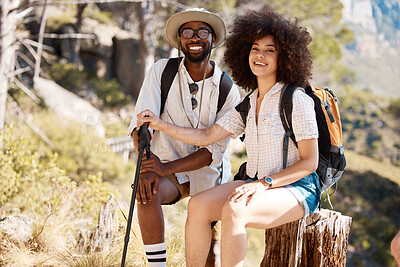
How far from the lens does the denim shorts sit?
7.66 feet

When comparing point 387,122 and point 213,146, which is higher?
point 213,146

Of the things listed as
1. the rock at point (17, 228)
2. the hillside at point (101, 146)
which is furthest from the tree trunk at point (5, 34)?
the rock at point (17, 228)

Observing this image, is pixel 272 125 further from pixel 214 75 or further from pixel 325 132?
pixel 214 75

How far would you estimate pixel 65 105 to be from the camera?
1151 cm

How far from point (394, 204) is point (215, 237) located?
881 inches

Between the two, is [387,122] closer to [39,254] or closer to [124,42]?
[124,42]

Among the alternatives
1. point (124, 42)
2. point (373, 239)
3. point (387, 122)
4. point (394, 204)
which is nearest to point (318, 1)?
point (124, 42)

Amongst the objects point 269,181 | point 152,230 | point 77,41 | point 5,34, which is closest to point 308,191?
point 269,181

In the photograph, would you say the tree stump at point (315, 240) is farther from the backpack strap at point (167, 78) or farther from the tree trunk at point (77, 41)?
the tree trunk at point (77, 41)

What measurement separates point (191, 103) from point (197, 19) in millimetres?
589

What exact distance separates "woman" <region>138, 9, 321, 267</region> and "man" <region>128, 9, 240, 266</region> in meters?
0.18

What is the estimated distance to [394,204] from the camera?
22.5 m

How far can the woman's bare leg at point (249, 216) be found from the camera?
2133 millimetres

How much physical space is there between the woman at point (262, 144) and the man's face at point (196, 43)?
0.81ft
